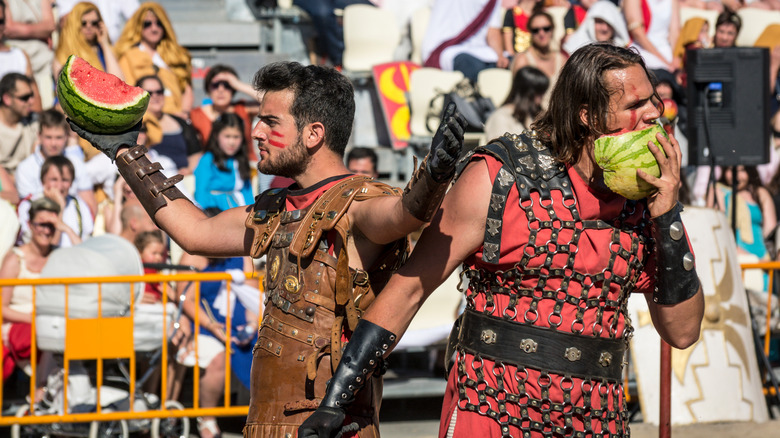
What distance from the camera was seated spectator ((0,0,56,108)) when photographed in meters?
7.32

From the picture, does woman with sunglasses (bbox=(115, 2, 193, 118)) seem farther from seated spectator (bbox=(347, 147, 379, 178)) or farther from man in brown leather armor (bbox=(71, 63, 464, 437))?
man in brown leather armor (bbox=(71, 63, 464, 437))

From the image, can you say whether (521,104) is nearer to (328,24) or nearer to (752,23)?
(328,24)

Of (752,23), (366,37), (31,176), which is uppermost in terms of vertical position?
(752,23)

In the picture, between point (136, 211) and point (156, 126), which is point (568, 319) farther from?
point (156, 126)

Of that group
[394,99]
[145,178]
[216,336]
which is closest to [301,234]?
[145,178]

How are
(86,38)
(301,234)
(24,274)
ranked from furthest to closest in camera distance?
1. (86,38)
2. (24,274)
3. (301,234)

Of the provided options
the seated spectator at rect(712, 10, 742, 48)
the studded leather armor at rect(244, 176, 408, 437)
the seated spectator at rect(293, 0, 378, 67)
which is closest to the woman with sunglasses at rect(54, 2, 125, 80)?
the seated spectator at rect(293, 0, 378, 67)

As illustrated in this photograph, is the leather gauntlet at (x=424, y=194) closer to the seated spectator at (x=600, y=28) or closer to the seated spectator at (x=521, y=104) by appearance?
the seated spectator at (x=521, y=104)

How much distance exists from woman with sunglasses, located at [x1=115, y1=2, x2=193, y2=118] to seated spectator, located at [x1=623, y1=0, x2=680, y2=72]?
3840 millimetres

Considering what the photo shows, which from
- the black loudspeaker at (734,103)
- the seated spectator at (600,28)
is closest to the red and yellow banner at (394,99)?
the seated spectator at (600,28)

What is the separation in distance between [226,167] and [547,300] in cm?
459

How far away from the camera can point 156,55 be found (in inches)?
300

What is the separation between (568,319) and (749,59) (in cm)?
463

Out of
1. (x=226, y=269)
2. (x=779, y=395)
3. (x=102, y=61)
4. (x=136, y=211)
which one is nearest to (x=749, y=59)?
(x=779, y=395)
